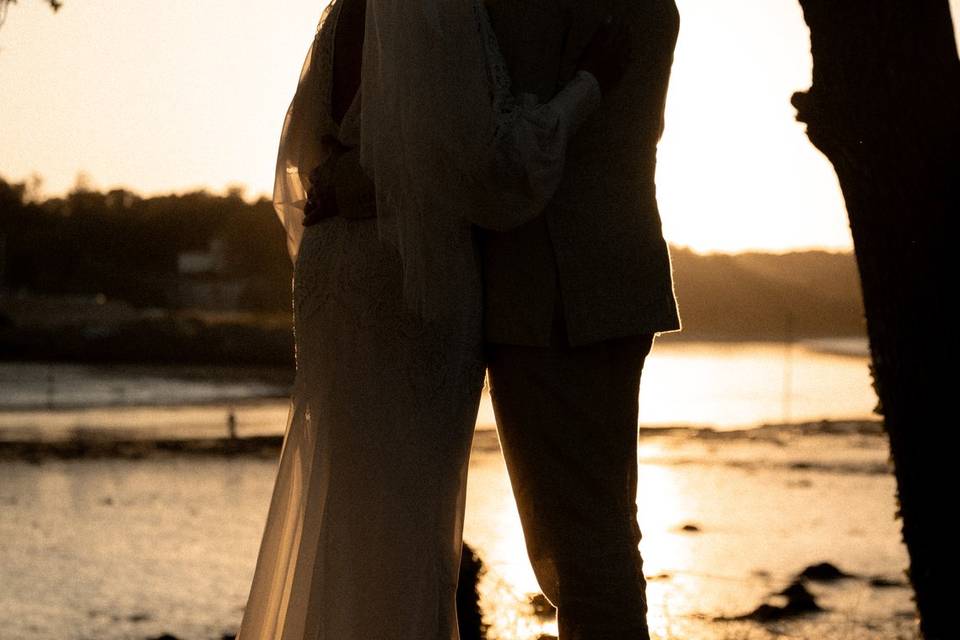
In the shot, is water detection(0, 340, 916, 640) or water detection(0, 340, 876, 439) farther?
water detection(0, 340, 876, 439)

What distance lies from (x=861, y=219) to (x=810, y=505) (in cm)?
782

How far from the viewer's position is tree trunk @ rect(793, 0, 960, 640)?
3.75m

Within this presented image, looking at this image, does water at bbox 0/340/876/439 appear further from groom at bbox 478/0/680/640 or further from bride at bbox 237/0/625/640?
groom at bbox 478/0/680/640

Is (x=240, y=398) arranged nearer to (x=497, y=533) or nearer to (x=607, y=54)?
(x=497, y=533)

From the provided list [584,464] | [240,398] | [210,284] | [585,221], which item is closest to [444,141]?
[585,221]

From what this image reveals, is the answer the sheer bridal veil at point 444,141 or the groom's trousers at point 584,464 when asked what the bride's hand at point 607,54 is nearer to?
the sheer bridal veil at point 444,141

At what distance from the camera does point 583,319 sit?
8.69 ft

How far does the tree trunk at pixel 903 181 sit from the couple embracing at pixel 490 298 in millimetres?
1174

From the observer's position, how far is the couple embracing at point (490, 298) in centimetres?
264

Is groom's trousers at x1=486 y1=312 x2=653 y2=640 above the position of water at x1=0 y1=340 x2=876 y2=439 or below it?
above

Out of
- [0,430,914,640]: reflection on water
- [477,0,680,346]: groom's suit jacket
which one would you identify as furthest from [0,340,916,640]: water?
[477,0,680,346]: groom's suit jacket

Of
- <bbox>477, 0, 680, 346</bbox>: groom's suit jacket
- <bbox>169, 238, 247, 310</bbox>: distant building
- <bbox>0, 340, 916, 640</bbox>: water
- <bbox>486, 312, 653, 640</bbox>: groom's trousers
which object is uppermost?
<bbox>169, 238, 247, 310</bbox>: distant building

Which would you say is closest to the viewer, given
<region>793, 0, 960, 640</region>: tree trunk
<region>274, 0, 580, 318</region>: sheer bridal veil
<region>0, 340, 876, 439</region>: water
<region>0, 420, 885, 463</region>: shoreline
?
<region>274, 0, 580, 318</region>: sheer bridal veil

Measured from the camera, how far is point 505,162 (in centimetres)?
259
